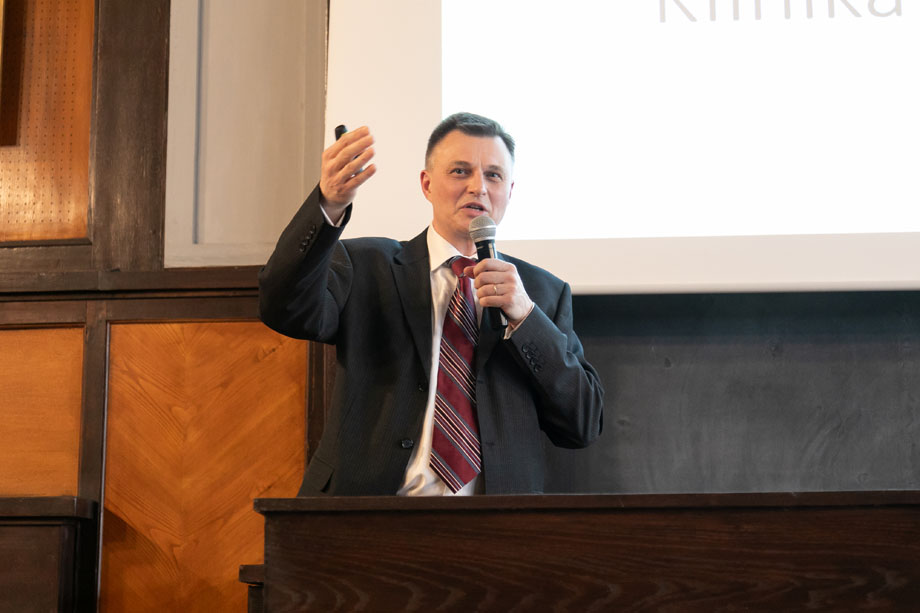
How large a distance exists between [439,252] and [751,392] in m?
1.06

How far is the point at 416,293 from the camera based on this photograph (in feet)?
6.91

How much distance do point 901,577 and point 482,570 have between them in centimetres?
57

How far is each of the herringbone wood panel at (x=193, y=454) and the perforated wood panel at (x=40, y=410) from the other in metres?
0.11

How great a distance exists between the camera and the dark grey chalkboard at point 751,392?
2.67 m

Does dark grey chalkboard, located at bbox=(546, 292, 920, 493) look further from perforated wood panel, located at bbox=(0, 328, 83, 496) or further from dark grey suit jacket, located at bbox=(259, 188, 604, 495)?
perforated wood panel, located at bbox=(0, 328, 83, 496)

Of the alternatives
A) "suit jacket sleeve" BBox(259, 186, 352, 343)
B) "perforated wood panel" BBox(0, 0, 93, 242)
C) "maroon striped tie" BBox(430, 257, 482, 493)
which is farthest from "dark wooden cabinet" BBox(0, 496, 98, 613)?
"maroon striped tie" BBox(430, 257, 482, 493)

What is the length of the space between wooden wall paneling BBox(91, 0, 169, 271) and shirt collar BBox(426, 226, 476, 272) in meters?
1.05

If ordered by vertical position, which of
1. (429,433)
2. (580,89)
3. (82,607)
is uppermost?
(580,89)

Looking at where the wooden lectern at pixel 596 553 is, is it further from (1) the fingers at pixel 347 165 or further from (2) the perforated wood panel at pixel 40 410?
(2) the perforated wood panel at pixel 40 410

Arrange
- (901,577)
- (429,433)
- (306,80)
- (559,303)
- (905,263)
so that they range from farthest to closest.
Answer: (306,80) < (905,263) < (559,303) < (429,433) < (901,577)

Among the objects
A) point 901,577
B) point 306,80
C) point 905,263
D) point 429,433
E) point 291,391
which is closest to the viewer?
point 901,577

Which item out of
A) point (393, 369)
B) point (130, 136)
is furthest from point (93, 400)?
point (393, 369)

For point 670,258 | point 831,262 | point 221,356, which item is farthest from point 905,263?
point 221,356

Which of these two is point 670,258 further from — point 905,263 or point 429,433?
point 429,433
